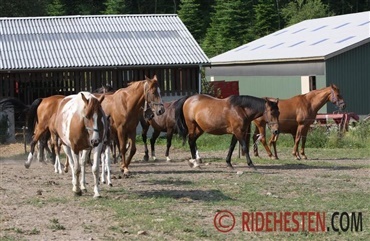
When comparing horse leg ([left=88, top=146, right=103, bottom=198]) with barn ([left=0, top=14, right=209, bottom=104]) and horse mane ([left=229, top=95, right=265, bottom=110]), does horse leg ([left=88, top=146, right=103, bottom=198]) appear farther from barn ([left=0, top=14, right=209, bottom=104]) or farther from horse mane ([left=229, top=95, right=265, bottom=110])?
barn ([left=0, top=14, right=209, bottom=104])

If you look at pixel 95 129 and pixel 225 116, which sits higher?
pixel 95 129

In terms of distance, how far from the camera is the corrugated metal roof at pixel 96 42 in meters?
33.1

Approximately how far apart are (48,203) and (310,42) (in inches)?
1169

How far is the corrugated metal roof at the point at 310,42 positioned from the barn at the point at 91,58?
5.87 meters

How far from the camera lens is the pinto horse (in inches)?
541

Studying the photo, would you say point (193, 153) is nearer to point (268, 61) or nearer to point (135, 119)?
point (135, 119)

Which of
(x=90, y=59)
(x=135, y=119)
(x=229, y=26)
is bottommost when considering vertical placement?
(x=229, y=26)

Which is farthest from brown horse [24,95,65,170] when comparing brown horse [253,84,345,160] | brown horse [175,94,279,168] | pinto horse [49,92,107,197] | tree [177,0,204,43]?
tree [177,0,204,43]

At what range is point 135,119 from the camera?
17.1 m

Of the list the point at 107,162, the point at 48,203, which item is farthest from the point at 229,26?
the point at 48,203

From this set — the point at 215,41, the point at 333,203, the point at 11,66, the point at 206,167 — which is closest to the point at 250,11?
the point at 215,41

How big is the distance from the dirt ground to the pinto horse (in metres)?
0.50

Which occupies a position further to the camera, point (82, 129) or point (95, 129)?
point (82, 129)

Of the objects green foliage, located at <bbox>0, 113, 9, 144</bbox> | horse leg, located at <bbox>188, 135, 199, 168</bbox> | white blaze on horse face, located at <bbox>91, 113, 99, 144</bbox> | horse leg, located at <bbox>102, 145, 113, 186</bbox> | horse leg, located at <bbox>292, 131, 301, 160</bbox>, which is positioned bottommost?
green foliage, located at <bbox>0, 113, 9, 144</bbox>
